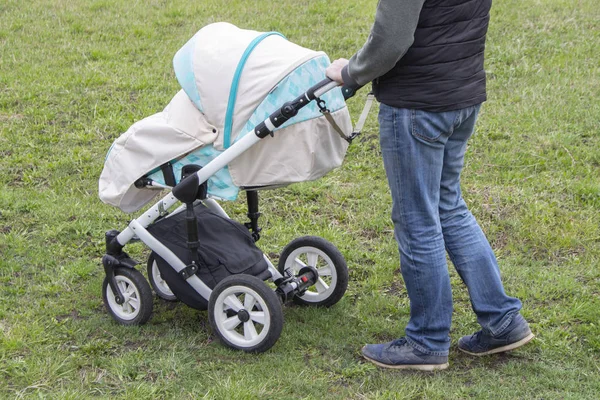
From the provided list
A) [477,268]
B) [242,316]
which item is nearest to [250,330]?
[242,316]

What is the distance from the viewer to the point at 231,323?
147 inches

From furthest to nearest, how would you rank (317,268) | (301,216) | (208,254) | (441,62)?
(301,216), (317,268), (208,254), (441,62)

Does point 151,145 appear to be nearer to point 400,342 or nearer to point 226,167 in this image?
point 226,167

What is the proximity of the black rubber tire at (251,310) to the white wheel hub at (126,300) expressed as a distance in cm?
44

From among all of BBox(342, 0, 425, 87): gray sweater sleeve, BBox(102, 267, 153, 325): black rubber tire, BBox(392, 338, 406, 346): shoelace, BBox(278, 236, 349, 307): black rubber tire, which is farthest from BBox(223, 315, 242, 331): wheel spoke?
BBox(342, 0, 425, 87): gray sweater sleeve

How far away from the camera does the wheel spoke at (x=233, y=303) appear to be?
3696 mm

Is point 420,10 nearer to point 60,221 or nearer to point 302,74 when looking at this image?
point 302,74

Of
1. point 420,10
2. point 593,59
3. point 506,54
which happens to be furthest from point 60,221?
point 593,59

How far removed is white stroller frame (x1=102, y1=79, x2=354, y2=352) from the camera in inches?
137

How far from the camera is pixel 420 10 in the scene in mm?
2947

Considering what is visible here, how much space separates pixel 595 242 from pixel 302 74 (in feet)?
7.25

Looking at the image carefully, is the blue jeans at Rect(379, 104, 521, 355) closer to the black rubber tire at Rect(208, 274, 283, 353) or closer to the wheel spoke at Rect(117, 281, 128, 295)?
the black rubber tire at Rect(208, 274, 283, 353)

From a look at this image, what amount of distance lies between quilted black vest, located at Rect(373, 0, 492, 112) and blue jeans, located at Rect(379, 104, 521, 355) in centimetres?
6

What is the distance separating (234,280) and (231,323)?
0.72 ft
